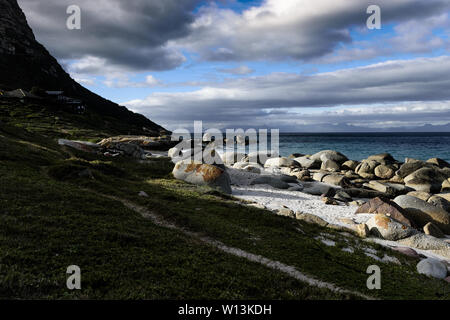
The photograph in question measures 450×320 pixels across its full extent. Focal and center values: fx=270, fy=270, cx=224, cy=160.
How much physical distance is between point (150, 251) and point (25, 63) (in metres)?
164

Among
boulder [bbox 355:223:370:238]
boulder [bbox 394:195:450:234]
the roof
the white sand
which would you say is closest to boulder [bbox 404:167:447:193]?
boulder [bbox 394:195:450:234]

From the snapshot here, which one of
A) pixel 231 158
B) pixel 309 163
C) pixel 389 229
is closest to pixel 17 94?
pixel 231 158

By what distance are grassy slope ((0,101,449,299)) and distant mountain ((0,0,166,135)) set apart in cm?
11199

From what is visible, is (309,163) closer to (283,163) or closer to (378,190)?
(283,163)

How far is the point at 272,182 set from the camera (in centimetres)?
3856

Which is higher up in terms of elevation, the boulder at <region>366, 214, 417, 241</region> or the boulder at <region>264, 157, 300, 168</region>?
the boulder at <region>264, 157, 300, 168</region>

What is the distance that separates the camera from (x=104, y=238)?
41.2 ft

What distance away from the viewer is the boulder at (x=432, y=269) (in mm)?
14741

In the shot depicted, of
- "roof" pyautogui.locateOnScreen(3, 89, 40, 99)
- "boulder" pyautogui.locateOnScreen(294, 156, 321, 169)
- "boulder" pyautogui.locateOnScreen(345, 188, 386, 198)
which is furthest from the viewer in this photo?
"roof" pyautogui.locateOnScreen(3, 89, 40, 99)

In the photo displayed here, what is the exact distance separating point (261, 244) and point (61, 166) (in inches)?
795

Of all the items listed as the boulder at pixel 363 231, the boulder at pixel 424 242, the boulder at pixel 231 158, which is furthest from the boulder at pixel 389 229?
the boulder at pixel 231 158

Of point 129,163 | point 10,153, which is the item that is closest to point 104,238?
point 10,153

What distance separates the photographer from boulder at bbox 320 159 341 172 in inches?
2267

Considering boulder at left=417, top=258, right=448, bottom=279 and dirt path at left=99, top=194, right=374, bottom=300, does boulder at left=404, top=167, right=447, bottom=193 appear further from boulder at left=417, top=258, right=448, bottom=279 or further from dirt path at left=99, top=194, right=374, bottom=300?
dirt path at left=99, top=194, right=374, bottom=300
